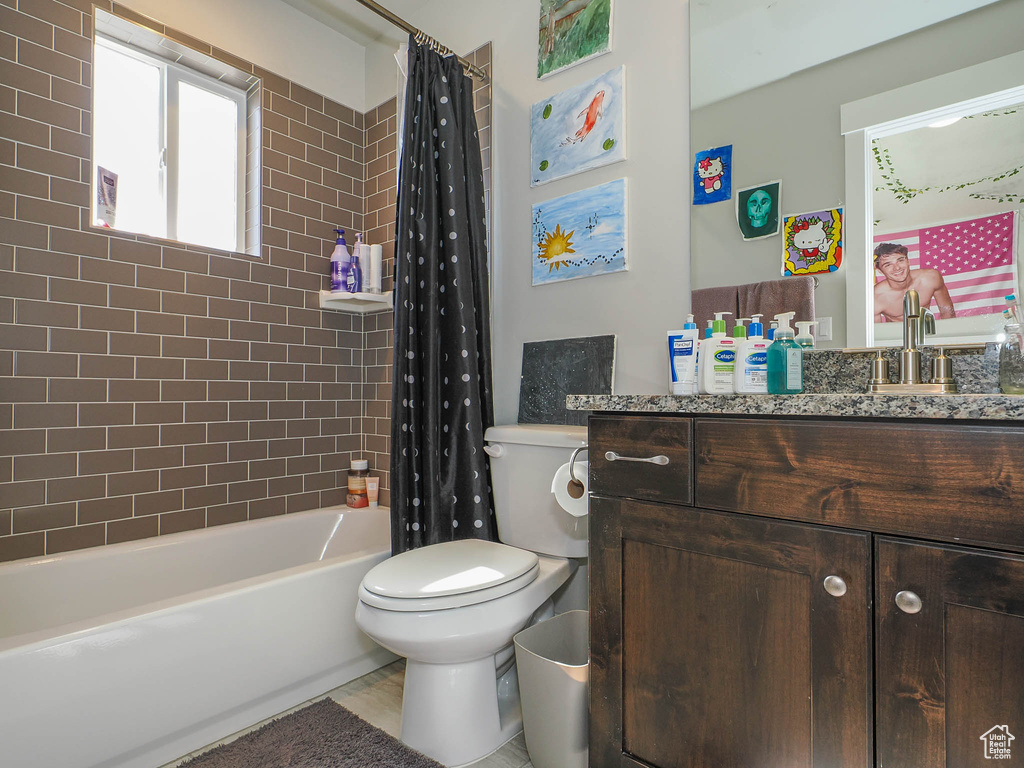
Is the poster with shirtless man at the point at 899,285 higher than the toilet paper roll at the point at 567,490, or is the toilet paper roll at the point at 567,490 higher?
the poster with shirtless man at the point at 899,285

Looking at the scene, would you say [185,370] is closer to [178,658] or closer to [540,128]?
[178,658]

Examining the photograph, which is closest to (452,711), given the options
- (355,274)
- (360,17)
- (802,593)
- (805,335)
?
(802,593)

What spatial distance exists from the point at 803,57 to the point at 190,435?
229 centimetres

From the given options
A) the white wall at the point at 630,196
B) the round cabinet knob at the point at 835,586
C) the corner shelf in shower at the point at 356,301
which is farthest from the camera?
the corner shelf in shower at the point at 356,301

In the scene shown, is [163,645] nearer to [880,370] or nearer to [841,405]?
[841,405]

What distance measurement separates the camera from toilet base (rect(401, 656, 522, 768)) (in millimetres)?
1472

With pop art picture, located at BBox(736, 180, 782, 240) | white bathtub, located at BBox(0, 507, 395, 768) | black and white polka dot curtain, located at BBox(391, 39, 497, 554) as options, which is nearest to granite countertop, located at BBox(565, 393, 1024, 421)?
pop art picture, located at BBox(736, 180, 782, 240)

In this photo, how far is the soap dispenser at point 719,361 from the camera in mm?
1268

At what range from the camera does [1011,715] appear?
0.74 m

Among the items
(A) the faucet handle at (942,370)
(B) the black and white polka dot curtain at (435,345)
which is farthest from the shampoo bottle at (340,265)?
(A) the faucet handle at (942,370)

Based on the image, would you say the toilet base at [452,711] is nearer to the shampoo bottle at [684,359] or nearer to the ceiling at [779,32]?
the shampoo bottle at [684,359]

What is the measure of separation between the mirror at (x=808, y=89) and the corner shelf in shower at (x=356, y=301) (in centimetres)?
135

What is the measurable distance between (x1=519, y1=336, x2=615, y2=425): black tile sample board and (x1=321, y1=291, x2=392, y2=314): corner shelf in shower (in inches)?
29.2

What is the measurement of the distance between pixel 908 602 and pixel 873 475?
0.58ft
